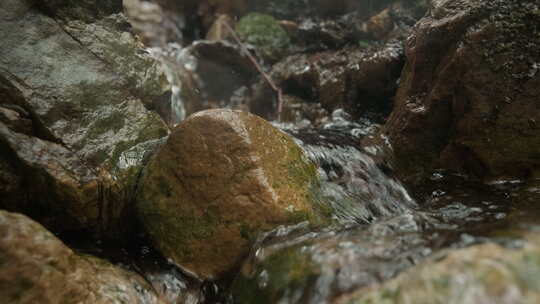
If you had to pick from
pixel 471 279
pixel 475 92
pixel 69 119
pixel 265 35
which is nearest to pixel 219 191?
pixel 69 119

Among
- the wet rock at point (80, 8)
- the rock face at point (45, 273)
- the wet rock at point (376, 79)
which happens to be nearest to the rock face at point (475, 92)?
the wet rock at point (376, 79)

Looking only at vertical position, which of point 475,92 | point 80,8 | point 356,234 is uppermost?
point 80,8

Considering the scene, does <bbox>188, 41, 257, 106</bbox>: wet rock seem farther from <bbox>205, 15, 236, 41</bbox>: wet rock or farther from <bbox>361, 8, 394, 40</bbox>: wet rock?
<bbox>361, 8, 394, 40</bbox>: wet rock

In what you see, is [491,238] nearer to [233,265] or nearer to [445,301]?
[445,301]

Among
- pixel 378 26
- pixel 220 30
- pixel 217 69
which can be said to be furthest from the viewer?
pixel 220 30

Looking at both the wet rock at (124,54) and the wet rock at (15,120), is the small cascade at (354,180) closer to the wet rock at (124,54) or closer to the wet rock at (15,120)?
the wet rock at (124,54)

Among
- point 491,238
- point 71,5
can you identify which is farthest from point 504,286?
point 71,5

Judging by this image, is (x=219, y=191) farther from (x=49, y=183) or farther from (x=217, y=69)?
(x=217, y=69)
